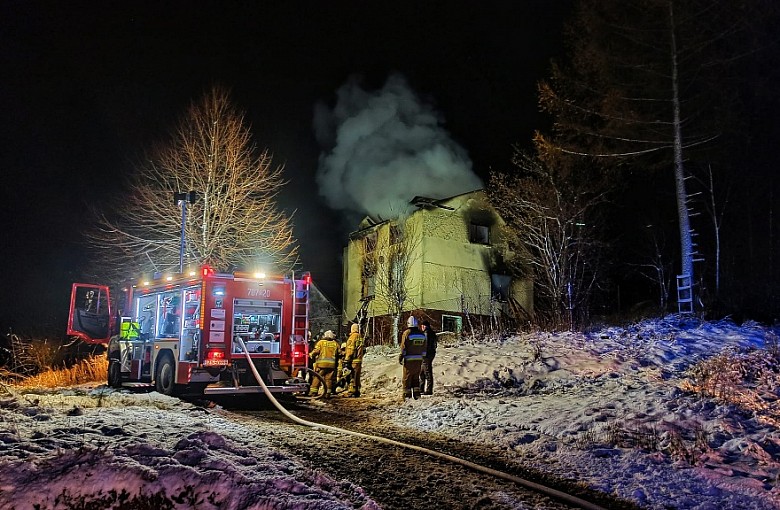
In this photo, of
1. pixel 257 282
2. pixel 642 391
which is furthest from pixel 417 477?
pixel 257 282

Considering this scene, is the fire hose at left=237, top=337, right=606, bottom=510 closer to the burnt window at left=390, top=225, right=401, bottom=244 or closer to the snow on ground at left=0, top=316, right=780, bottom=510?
the snow on ground at left=0, top=316, right=780, bottom=510

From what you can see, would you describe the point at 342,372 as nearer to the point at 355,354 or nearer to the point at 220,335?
the point at 355,354

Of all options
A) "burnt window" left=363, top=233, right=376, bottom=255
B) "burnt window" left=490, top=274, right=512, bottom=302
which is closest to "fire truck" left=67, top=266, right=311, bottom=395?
"burnt window" left=363, top=233, right=376, bottom=255

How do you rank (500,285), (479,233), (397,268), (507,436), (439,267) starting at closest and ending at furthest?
(507,436) < (397,268) < (439,267) < (479,233) < (500,285)

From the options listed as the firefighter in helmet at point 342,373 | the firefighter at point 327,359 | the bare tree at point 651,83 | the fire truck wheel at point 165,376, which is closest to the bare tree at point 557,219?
the bare tree at point 651,83

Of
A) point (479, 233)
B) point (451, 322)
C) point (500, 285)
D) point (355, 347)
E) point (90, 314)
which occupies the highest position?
point (479, 233)

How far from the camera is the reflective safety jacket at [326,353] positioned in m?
12.6

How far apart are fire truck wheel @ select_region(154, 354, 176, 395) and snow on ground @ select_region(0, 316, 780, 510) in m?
0.85

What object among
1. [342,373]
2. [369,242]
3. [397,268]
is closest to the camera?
[342,373]

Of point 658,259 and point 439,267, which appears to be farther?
point 658,259

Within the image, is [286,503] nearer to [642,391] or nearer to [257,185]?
[642,391]

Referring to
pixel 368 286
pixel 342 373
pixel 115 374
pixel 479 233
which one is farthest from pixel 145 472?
pixel 479 233

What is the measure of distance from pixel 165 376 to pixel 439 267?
1606 centimetres

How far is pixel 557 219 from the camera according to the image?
19.7 metres
